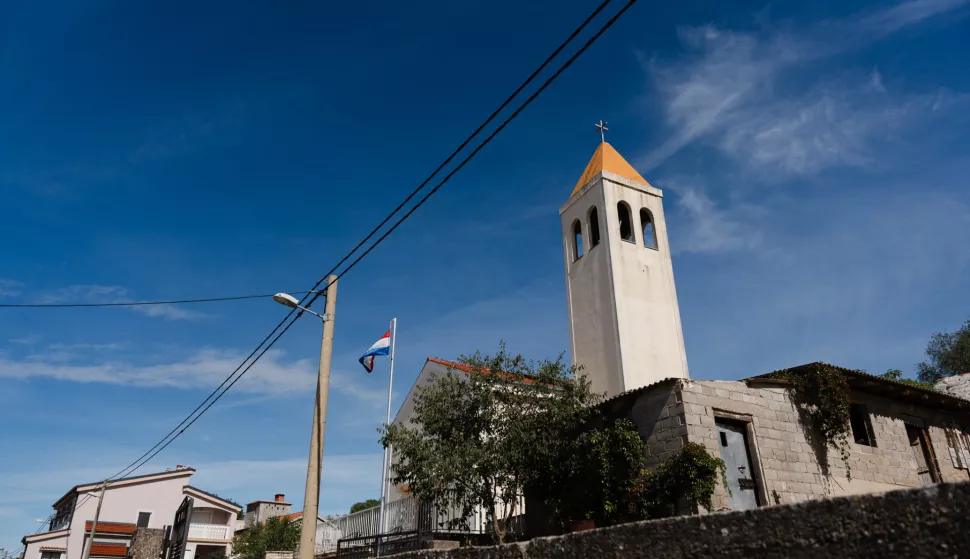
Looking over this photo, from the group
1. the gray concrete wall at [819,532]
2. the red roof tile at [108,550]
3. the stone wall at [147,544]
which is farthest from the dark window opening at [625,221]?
the red roof tile at [108,550]

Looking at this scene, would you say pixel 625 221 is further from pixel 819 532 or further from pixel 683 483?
Result: pixel 819 532

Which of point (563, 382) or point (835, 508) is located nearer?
point (835, 508)

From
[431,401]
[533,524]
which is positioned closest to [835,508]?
[431,401]

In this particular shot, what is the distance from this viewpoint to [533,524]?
55.3ft

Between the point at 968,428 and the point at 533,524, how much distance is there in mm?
13720

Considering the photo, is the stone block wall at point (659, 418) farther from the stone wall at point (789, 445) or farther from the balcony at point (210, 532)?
the balcony at point (210, 532)

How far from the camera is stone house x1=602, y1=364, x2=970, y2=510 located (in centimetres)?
1364

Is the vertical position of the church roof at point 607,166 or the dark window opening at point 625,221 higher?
the church roof at point 607,166

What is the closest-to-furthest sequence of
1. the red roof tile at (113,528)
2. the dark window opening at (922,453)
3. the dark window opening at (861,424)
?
the dark window opening at (861,424) < the dark window opening at (922,453) < the red roof tile at (113,528)

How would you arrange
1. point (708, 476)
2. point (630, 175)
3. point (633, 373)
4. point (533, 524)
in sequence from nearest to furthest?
point (708, 476)
point (533, 524)
point (633, 373)
point (630, 175)

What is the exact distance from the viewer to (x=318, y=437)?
12.1 m

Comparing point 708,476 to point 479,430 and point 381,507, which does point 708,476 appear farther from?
point 381,507

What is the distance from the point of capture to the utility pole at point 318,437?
11.0m

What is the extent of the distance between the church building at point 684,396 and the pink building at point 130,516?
84.9 ft
